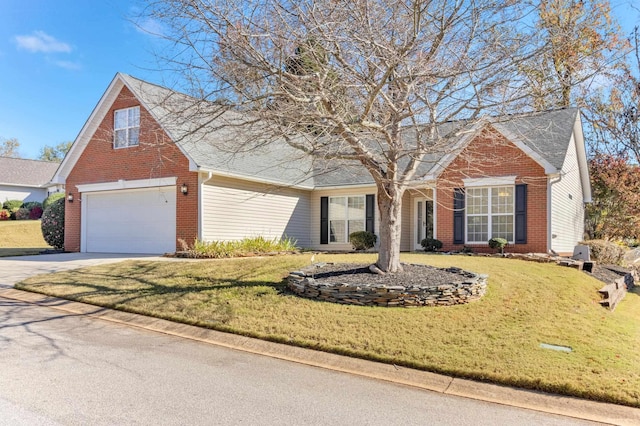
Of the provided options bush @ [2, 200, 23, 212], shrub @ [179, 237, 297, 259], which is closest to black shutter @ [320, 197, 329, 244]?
shrub @ [179, 237, 297, 259]

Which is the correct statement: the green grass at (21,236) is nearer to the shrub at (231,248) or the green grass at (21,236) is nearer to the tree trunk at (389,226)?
the shrub at (231,248)

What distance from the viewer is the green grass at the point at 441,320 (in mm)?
5723

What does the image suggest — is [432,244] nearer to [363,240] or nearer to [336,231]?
[363,240]

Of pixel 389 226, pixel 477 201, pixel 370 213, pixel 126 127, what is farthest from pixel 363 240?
pixel 126 127

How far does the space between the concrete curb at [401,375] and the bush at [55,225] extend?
12.7m

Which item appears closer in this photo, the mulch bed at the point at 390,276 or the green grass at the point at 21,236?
the mulch bed at the point at 390,276

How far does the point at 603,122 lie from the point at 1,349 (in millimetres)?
27463

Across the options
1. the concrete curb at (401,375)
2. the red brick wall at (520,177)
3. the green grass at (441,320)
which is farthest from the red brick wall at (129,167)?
the red brick wall at (520,177)

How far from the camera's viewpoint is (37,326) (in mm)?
7605

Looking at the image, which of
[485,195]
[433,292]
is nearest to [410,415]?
[433,292]

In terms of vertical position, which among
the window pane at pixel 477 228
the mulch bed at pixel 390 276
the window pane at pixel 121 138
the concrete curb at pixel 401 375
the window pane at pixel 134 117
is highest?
the window pane at pixel 134 117

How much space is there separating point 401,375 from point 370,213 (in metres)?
13.5

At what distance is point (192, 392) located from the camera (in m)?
4.99

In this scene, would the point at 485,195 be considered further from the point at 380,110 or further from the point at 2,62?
the point at 2,62
